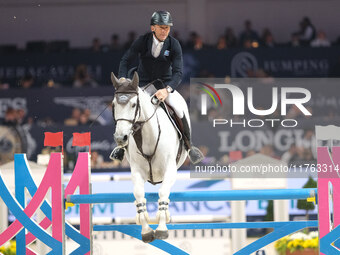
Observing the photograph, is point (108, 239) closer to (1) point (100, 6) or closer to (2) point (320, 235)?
(2) point (320, 235)

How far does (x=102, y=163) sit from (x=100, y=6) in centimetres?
641

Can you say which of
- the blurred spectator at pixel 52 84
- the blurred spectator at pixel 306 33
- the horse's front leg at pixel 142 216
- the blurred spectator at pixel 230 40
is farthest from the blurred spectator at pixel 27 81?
the horse's front leg at pixel 142 216

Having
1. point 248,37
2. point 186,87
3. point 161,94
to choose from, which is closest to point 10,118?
point 186,87

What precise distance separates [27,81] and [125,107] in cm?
734

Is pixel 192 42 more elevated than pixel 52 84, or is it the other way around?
pixel 192 42

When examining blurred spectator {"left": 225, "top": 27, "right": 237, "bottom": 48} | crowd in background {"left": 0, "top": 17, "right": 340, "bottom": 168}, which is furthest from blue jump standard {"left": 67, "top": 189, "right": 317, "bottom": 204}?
blurred spectator {"left": 225, "top": 27, "right": 237, "bottom": 48}

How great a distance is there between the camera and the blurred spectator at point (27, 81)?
435 inches

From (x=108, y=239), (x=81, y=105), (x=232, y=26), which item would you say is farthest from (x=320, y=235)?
(x=232, y=26)

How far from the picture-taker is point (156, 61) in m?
4.76

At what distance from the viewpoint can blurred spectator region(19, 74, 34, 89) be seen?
36.2ft

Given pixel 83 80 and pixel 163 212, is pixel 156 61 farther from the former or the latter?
pixel 83 80

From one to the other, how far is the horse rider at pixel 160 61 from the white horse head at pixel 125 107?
0.26m

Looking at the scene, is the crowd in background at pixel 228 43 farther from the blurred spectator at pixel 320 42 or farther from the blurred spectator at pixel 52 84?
the blurred spectator at pixel 52 84

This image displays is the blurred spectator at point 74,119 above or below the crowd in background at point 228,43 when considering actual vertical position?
below
